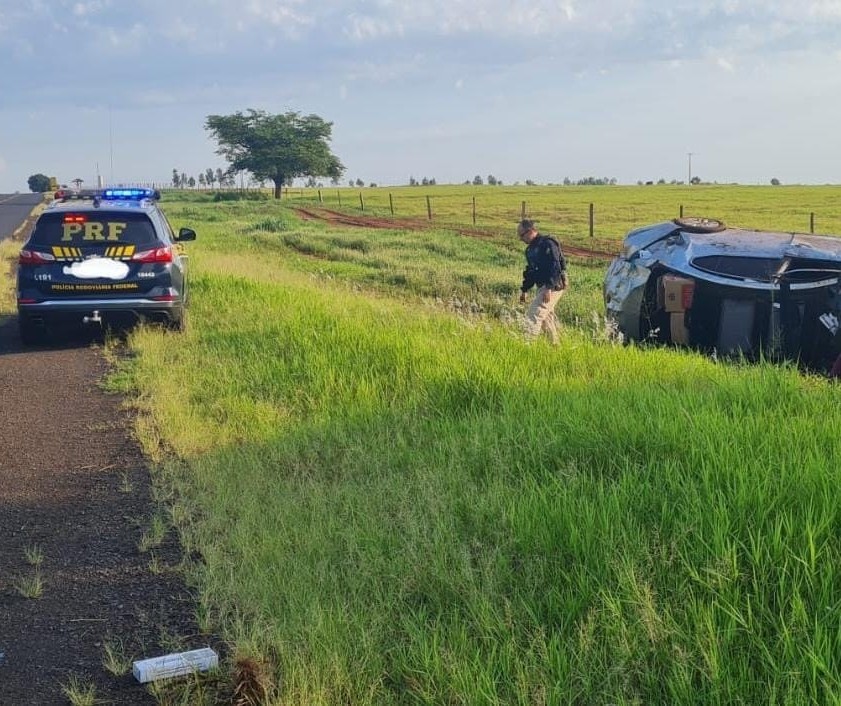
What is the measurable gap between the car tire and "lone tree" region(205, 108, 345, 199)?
76294 millimetres

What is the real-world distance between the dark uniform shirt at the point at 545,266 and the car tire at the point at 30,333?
5465 millimetres

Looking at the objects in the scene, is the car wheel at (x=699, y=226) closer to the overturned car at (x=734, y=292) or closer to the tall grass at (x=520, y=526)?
the overturned car at (x=734, y=292)

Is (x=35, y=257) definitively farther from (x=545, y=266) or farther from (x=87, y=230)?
(x=545, y=266)

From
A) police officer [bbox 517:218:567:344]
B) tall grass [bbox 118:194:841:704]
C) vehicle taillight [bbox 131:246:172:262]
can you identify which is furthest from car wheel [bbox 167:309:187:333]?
police officer [bbox 517:218:567:344]

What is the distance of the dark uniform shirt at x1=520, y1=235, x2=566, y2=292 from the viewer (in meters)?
10.1

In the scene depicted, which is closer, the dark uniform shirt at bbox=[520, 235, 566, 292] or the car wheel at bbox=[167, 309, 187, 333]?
the car wheel at bbox=[167, 309, 187, 333]

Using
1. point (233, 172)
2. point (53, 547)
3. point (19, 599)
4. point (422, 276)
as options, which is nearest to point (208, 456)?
point (53, 547)

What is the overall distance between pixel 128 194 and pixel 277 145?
251 feet

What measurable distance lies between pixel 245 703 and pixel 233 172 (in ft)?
294

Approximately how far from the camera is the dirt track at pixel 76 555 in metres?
3.19

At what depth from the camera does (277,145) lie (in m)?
84.6

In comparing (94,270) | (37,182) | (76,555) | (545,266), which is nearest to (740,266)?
(545,266)

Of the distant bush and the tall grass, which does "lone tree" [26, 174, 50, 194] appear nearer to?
the distant bush


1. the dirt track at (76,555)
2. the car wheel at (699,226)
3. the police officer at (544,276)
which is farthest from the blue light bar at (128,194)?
the car wheel at (699,226)
